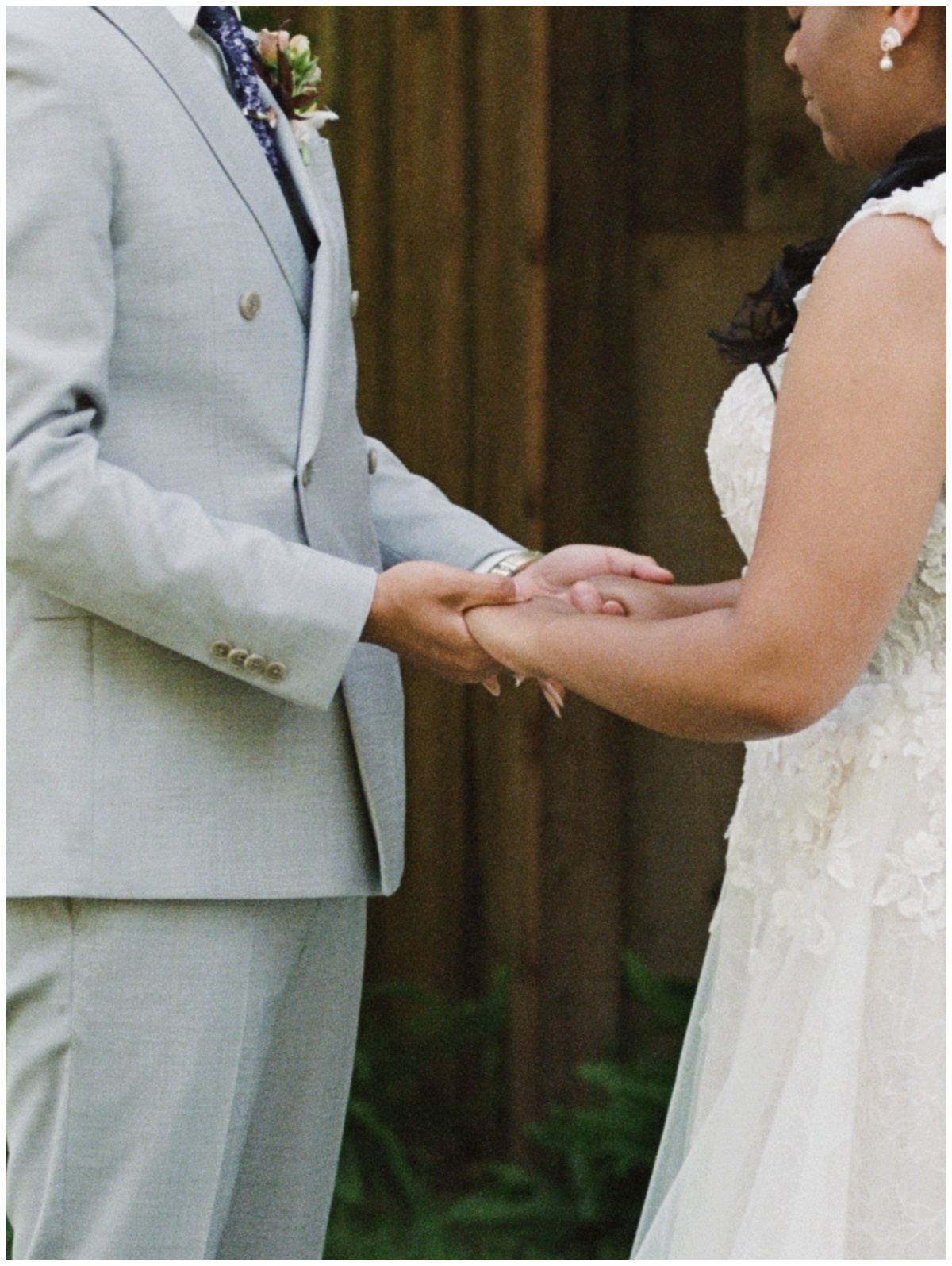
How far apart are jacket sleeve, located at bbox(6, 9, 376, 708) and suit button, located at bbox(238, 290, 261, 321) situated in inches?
6.5

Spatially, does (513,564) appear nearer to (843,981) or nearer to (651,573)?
(651,573)

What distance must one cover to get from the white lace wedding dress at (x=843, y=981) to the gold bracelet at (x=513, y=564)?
0.45 m

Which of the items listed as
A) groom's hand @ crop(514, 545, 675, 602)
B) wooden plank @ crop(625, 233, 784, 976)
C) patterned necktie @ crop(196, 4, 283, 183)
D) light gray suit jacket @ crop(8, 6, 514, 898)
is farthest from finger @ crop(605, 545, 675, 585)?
wooden plank @ crop(625, 233, 784, 976)

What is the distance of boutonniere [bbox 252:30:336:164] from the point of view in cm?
223

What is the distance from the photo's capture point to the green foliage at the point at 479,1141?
364 centimetres

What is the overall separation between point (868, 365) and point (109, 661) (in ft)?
2.98

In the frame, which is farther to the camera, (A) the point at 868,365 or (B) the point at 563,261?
(B) the point at 563,261

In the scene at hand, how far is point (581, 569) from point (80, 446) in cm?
80

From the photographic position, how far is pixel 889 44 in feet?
5.83

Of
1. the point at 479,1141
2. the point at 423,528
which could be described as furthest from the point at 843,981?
the point at 479,1141

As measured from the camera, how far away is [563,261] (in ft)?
12.5

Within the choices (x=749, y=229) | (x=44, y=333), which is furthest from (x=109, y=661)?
(x=749, y=229)

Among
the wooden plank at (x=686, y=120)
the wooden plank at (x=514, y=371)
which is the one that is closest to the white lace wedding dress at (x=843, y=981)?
the wooden plank at (x=514, y=371)

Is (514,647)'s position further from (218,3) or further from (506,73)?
(506,73)
